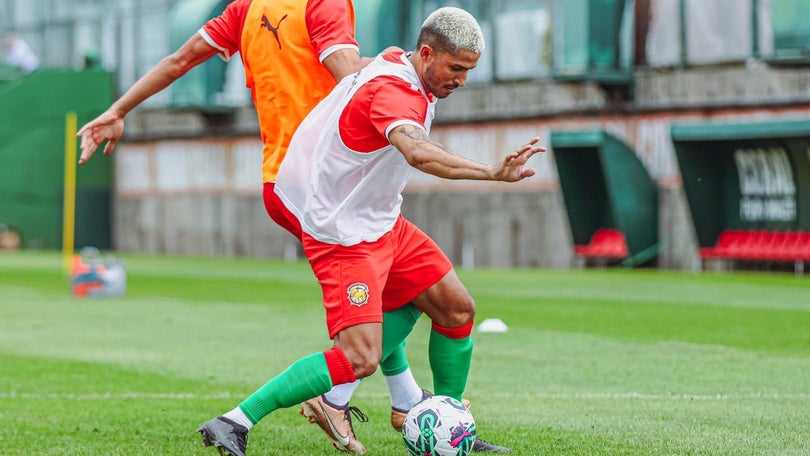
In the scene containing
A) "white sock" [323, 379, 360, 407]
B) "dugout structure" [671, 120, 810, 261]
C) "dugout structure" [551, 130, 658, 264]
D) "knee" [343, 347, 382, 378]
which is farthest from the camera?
"dugout structure" [551, 130, 658, 264]

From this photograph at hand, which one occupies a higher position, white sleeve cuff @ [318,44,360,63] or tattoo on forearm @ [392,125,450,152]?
white sleeve cuff @ [318,44,360,63]

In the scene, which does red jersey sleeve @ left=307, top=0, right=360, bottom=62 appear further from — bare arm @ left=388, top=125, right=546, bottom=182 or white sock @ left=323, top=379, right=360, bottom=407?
white sock @ left=323, top=379, right=360, bottom=407

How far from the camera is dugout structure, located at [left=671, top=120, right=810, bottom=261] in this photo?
69.9 ft

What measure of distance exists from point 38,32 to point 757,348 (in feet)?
108

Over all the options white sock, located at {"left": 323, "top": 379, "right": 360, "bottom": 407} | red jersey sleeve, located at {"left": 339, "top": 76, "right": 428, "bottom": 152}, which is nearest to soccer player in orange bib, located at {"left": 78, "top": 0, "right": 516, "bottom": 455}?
white sock, located at {"left": 323, "top": 379, "right": 360, "bottom": 407}

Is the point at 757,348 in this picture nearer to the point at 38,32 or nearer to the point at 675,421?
the point at 675,421

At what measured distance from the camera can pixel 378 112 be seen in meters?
5.97

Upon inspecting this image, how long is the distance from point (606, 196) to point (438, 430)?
18416 mm

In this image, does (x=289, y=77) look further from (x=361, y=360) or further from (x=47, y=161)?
(x=47, y=161)

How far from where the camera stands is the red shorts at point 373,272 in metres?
6.26

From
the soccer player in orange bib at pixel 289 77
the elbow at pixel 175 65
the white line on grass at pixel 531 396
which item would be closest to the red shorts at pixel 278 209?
the soccer player in orange bib at pixel 289 77

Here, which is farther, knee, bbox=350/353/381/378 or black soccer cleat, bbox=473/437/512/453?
black soccer cleat, bbox=473/437/512/453

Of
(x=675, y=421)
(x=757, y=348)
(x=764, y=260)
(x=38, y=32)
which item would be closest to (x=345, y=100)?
(x=675, y=421)

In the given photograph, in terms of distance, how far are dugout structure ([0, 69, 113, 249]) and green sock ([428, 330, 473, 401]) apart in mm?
28944
